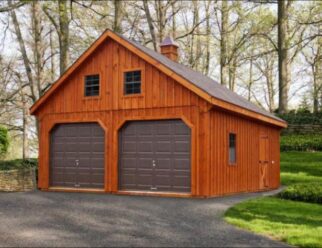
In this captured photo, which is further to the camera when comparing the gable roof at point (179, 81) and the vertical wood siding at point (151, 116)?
the vertical wood siding at point (151, 116)

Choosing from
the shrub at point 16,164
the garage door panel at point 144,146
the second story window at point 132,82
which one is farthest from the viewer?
the shrub at point 16,164

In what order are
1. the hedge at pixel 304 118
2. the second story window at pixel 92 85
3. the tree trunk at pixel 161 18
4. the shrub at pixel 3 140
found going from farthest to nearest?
the tree trunk at pixel 161 18
the hedge at pixel 304 118
the shrub at pixel 3 140
the second story window at pixel 92 85

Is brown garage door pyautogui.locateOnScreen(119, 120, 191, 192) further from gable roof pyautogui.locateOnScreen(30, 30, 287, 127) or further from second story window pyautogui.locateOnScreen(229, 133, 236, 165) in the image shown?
second story window pyautogui.locateOnScreen(229, 133, 236, 165)

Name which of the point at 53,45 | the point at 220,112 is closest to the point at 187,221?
the point at 220,112

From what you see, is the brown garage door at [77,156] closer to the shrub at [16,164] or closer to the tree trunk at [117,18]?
the shrub at [16,164]

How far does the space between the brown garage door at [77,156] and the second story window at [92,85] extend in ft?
4.27

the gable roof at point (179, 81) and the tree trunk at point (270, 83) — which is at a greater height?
the tree trunk at point (270, 83)

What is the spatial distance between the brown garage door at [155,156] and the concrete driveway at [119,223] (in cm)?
115

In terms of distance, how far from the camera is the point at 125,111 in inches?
698

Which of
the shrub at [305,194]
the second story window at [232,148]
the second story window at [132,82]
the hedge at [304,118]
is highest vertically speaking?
the second story window at [132,82]

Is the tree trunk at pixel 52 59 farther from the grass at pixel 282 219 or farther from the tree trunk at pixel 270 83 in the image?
the grass at pixel 282 219

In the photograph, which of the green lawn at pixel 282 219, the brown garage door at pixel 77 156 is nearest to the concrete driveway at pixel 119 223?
the green lawn at pixel 282 219

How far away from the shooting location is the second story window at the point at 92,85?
61.0 feet

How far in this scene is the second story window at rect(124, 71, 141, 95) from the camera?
57.7ft
